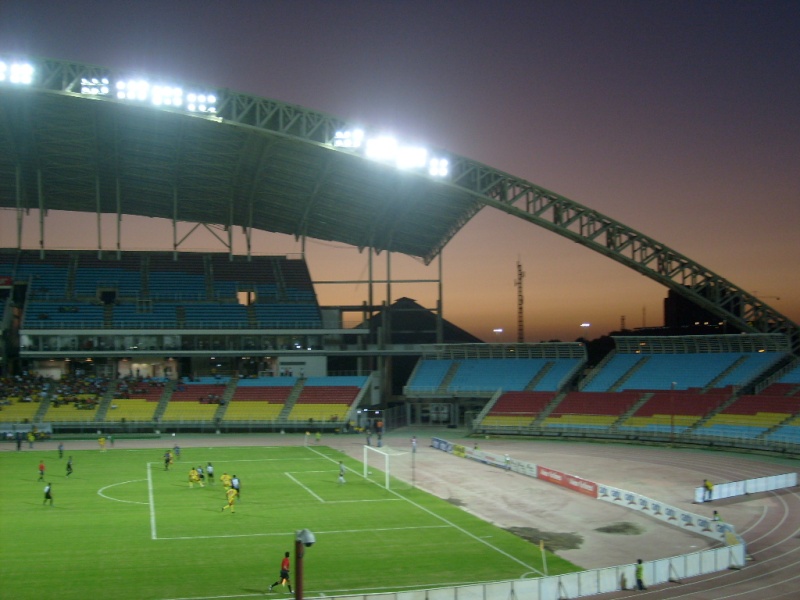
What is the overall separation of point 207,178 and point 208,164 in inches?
133

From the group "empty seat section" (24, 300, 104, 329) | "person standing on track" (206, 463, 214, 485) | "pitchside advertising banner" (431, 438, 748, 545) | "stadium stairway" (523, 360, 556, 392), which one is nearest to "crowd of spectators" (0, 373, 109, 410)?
"empty seat section" (24, 300, 104, 329)

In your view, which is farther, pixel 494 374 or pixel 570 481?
pixel 494 374

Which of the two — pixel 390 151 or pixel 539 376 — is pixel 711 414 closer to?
pixel 539 376

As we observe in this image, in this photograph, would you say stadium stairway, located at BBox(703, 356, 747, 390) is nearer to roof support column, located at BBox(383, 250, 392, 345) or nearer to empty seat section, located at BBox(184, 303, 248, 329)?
roof support column, located at BBox(383, 250, 392, 345)

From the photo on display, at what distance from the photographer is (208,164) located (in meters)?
71.4

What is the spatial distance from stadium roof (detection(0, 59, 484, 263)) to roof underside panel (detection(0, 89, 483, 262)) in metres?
0.16

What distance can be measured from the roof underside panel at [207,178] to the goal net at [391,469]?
68.7ft

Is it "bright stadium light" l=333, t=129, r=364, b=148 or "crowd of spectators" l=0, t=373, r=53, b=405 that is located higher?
"bright stadium light" l=333, t=129, r=364, b=148

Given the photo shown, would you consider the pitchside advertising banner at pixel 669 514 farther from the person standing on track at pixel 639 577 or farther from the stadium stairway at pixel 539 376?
the stadium stairway at pixel 539 376

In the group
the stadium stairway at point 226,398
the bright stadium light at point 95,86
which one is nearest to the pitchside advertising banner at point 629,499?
the stadium stairway at point 226,398

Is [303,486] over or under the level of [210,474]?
under

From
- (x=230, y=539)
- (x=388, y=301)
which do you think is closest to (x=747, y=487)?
(x=230, y=539)

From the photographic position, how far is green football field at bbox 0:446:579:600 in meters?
26.7

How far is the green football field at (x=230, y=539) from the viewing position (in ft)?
87.6
